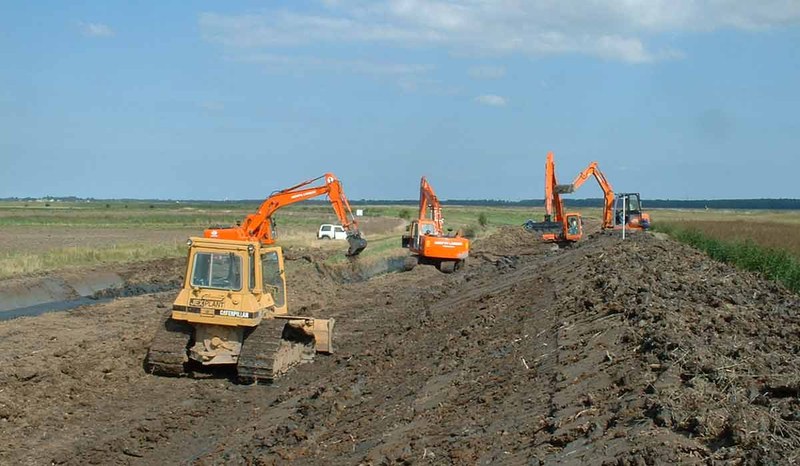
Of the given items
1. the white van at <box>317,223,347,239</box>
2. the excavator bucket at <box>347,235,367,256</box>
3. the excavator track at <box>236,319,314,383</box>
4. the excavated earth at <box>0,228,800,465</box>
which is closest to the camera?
the excavated earth at <box>0,228,800,465</box>

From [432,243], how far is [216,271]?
1909cm

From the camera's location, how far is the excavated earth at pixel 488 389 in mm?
7789

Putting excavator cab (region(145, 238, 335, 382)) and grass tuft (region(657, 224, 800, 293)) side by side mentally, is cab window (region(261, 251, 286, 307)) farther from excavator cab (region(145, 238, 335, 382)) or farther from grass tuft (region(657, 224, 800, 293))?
grass tuft (region(657, 224, 800, 293))

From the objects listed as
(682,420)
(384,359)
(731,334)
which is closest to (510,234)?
(384,359)

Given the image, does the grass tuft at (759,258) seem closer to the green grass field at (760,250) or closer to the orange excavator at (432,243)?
the green grass field at (760,250)

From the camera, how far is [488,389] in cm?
1106

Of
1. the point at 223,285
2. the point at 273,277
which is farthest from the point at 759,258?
the point at 223,285

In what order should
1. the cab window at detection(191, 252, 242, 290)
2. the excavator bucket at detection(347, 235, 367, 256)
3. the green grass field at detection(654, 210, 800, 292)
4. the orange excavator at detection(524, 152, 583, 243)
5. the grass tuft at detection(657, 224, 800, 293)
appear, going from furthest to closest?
1. the orange excavator at detection(524, 152, 583, 243)
2. the excavator bucket at detection(347, 235, 367, 256)
3. the green grass field at detection(654, 210, 800, 292)
4. the grass tuft at detection(657, 224, 800, 293)
5. the cab window at detection(191, 252, 242, 290)

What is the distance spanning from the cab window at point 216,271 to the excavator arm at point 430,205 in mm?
20564

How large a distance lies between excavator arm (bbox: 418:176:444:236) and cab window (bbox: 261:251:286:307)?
18862 millimetres

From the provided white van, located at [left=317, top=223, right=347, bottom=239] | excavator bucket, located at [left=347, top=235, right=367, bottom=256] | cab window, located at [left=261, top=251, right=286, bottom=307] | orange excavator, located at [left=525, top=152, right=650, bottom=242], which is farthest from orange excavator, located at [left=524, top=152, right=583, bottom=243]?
cab window, located at [left=261, top=251, right=286, bottom=307]

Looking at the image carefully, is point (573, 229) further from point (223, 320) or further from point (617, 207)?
point (223, 320)

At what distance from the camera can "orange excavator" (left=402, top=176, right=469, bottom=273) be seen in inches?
1344

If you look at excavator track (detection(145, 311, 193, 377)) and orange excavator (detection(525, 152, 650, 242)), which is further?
orange excavator (detection(525, 152, 650, 242))
